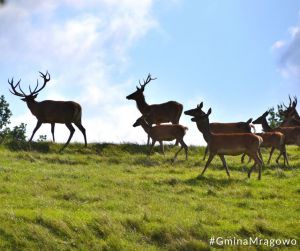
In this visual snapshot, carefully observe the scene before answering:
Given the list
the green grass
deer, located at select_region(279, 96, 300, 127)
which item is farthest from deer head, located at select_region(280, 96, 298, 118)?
the green grass

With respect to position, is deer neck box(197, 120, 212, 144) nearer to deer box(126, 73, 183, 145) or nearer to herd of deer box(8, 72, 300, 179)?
herd of deer box(8, 72, 300, 179)

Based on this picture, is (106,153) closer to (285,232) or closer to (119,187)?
(119,187)

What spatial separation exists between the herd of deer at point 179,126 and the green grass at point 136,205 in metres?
1.04

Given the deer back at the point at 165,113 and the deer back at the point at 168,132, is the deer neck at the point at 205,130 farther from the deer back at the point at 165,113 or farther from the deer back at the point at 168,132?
the deer back at the point at 165,113

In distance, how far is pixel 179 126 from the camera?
2248 centimetres

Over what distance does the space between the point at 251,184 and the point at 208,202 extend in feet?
9.29

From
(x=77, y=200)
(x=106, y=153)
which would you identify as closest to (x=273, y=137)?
(x=106, y=153)

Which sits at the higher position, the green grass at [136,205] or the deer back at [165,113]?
the deer back at [165,113]

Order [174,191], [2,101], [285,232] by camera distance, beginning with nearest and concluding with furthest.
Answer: [285,232] → [174,191] → [2,101]

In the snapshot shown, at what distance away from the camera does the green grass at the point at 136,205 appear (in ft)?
38.7

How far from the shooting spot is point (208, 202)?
14422 mm

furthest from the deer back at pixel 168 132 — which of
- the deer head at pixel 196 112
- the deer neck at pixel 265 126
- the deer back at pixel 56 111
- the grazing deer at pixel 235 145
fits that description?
the deer neck at pixel 265 126

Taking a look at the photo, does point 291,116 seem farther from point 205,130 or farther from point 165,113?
point 205,130

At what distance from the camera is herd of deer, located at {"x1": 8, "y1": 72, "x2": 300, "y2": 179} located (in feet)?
59.1
